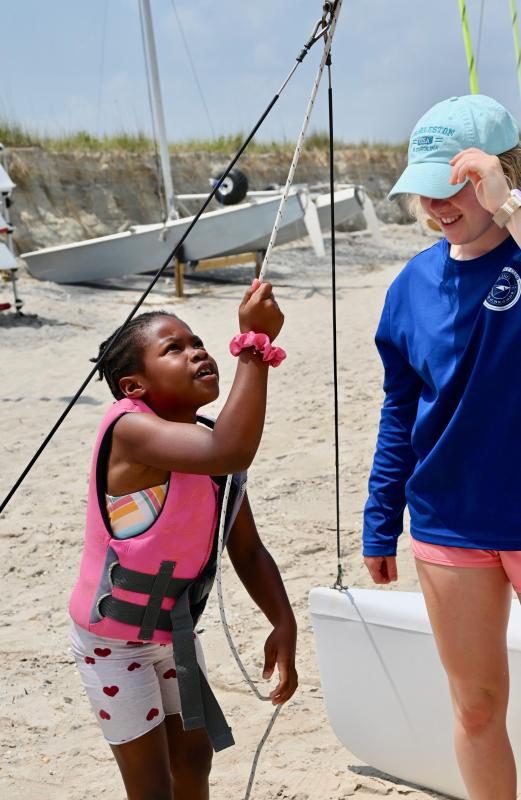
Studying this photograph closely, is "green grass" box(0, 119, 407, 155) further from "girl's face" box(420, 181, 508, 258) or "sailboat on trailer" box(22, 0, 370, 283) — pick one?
"girl's face" box(420, 181, 508, 258)

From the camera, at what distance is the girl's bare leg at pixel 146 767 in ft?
6.32

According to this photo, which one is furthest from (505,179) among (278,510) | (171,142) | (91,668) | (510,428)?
(171,142)

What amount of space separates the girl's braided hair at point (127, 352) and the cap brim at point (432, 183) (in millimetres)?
572

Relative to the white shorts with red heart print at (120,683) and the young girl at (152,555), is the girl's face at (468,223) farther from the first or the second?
the white shorts with red heart print at (120,683)

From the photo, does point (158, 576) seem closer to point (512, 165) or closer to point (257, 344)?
point (257, 344)

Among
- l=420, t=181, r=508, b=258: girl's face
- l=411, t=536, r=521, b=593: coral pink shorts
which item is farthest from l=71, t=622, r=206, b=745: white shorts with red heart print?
l=420, t=181, r=508, b=258: girl's face

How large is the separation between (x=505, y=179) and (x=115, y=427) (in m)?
0.91

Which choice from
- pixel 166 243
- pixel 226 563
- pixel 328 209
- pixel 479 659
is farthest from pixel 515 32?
pixel 328 209

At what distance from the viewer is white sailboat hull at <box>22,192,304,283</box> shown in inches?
557

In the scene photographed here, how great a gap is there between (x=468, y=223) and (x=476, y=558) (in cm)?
67

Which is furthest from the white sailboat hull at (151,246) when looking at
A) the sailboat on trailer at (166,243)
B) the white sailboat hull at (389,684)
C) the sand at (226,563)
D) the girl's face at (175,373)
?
the girl's face at (175,373)

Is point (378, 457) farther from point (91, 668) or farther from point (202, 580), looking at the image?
point (91, 668)

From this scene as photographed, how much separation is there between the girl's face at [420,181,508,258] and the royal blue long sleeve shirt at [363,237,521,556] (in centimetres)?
2

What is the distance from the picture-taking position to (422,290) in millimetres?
1991
